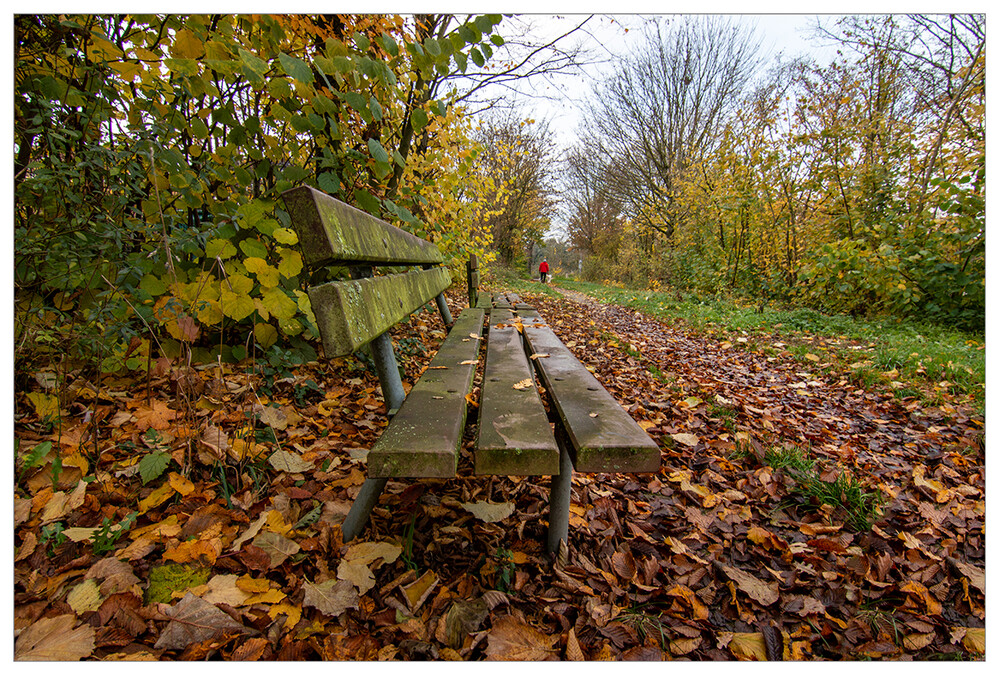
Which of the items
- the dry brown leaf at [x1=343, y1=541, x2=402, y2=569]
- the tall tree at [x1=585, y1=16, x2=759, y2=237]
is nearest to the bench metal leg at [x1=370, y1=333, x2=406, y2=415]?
the dry brown leaf at [x1=343, y1=541, x2=402, y2=569]

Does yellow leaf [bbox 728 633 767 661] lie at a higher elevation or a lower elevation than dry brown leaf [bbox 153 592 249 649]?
lower

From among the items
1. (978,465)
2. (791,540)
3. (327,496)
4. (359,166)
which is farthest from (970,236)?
(327,496)

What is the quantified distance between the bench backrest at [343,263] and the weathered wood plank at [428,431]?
206 millimetres

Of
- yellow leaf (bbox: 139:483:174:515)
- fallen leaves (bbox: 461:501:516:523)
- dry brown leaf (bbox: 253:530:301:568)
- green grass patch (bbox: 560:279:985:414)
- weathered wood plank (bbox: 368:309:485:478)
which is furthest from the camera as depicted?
green grass patch (bbox: 560:279:985:414)

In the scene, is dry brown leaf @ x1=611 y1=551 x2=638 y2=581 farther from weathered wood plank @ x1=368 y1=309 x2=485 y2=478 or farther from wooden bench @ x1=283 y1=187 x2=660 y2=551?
weathered wood plank @ x1=368 y1=309 x2=485 y2=478

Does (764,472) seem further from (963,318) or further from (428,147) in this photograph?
(963,318)

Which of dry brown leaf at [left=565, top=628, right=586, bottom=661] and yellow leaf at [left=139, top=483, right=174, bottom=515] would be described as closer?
dry brown leaf at [left=565, top=628, right=586, bottom=661]

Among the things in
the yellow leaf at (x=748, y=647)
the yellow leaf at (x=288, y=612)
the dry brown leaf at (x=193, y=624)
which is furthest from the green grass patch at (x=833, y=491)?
the dry brown leaf at (x=193, y=624)

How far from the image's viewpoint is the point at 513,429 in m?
0.95

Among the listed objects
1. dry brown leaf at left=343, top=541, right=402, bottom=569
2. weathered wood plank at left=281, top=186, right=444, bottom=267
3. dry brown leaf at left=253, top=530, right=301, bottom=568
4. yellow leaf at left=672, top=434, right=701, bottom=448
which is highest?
weathered wood plank at left=281, top=186, right=444, bottom=267

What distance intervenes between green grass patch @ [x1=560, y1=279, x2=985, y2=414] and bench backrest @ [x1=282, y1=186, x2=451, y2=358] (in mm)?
3279

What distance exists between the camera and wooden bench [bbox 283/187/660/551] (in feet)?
2.71

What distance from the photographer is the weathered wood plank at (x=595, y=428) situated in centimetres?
83

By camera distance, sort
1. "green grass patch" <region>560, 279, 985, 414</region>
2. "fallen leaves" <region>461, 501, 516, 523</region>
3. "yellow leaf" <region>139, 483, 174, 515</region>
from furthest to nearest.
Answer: "green grass patch" <region>560, 279, 985, 414</region>, "fallen leaves" <region>461, 501, 516, 523</region>, "yellow leaf" <region>139, 483, 174, 515</region>
